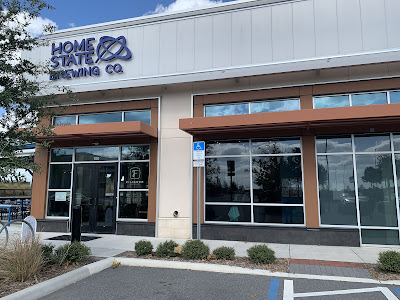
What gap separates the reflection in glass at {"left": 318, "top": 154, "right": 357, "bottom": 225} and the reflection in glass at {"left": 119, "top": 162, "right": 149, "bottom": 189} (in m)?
5.71

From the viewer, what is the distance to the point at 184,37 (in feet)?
35.4

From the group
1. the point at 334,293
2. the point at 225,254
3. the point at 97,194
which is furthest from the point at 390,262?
the point at 97,194

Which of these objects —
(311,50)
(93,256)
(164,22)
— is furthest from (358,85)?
(93,256)

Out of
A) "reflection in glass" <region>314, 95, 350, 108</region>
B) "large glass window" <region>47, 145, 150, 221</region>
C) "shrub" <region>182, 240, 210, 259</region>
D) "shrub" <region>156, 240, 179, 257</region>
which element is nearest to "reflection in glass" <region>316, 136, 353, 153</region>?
"reflection in glass" <region>314, 95, 350, 108</region>

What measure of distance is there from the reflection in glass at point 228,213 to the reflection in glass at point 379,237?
330cm

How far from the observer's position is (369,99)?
925cm

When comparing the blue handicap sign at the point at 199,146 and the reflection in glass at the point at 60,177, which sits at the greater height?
the blue handicap sign at the point at 199,146

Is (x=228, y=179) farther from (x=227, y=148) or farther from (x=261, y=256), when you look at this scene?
(x=261, y=256)

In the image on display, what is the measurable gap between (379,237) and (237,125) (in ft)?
16.7

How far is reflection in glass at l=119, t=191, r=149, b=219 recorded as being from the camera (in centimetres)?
1073

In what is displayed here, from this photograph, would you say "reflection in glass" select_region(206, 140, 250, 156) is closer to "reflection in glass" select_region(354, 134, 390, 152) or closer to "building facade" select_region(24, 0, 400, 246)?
"building facade" select_region(24, 0, 400, 246)

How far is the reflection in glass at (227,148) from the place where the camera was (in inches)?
400

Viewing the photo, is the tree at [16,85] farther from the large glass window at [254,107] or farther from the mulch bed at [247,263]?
the large glass window at [254,107]

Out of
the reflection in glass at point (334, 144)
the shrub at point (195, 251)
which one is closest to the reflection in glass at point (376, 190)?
the reflection in glass at point (334, 144)
